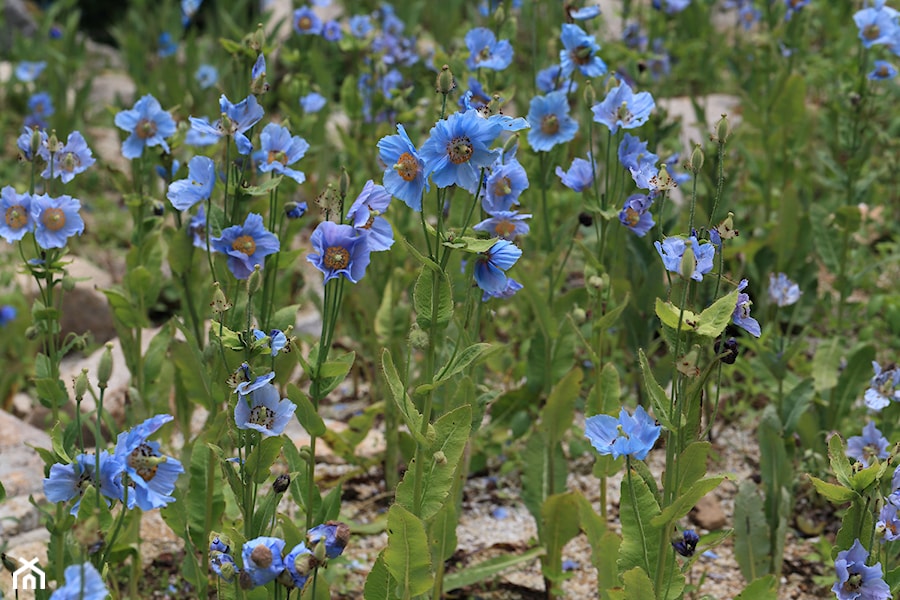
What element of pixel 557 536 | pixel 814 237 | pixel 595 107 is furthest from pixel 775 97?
pixel 557 536

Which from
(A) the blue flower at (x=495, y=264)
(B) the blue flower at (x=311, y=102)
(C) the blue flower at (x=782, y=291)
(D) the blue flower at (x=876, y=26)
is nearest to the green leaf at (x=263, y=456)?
(A) the blue flower at (x=495, y=264)

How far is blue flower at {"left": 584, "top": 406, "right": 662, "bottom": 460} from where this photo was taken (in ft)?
5.81

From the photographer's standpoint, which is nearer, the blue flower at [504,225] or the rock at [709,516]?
the blue flower at [504,225]

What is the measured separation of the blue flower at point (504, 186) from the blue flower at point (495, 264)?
0.82 ft

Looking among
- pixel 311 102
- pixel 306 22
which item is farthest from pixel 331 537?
pixel 306 22

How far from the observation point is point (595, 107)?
7.98 feet

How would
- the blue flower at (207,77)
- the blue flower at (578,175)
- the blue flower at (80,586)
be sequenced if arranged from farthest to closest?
the blue flower at (207,77) < the blue flower at (578,175) < the blue flower at (80,586)

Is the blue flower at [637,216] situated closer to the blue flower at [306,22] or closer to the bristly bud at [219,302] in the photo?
the bristly bud at [219,302]

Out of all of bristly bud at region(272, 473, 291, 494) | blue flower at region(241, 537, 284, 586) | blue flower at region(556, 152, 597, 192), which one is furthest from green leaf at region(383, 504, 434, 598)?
blue flower at region(556, 152, 597, 192)

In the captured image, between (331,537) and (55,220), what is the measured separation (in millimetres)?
959

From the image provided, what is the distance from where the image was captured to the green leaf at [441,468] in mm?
1998

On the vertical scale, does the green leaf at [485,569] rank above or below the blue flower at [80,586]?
above

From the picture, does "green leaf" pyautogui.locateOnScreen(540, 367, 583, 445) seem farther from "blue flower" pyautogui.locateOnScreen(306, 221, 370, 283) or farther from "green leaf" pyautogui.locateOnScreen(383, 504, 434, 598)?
"blue flower" pyautogui.locateOnScreen(306, 221, 370, 283)

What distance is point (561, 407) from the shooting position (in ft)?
8.50
